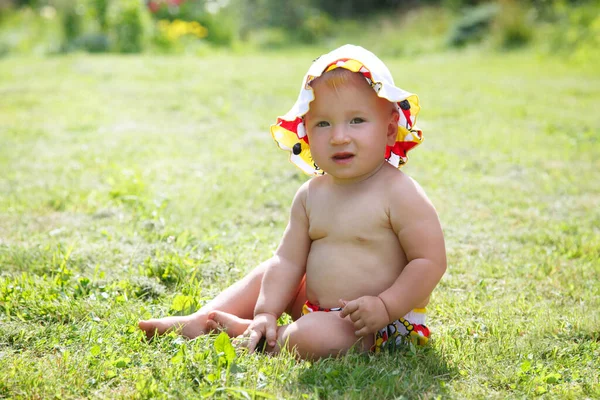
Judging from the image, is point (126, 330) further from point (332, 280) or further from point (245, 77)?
point (245, 77)

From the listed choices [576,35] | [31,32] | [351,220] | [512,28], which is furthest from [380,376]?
[31,32]

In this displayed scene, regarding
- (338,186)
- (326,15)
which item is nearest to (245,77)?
(338,186)

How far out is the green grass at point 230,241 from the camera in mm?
2166

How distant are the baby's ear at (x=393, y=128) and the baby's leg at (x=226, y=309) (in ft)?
2.13

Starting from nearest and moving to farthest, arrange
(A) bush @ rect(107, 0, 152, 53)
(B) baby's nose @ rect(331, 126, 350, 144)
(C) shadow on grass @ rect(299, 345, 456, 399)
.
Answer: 1. (C) shadow on grass @ rect(299, 345, 456, 399)
2. (B) baby's nose @ rect(331, 126, 350, 144)
3. (A) bush @ rect(107, 0, 152, 53)

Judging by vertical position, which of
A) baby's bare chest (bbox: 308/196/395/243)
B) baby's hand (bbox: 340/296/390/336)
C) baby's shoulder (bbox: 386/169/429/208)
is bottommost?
baby's hand (bbox: 340/296/390/336)

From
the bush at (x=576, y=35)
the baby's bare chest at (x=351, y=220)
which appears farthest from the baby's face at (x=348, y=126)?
the bush at (x=576, y=35)

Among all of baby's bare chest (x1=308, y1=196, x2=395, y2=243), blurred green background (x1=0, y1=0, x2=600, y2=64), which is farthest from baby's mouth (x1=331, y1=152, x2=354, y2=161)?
blurred green background (x1=0, y1=0, x2=600, y2=64)

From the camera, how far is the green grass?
7.11ft

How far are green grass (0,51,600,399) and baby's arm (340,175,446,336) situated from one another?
0.47 ft

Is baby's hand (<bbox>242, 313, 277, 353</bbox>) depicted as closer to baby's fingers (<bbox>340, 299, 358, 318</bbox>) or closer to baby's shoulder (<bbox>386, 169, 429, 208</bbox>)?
baby's fingers (<bbox>340, 299, 358, 318</bbox>)

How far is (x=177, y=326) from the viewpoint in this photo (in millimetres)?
2441

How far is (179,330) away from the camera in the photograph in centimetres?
242

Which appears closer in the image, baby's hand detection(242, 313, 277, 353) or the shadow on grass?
the shadow on grass
